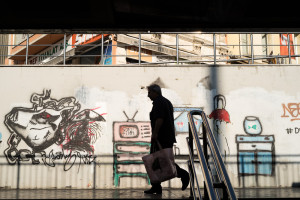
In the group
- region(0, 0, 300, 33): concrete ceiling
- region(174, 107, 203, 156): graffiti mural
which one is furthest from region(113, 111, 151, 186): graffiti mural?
region(0, 0, 300, 33): concrete ceiling

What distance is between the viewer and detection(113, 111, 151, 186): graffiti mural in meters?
9.87

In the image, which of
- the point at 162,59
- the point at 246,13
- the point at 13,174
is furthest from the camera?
the point at 162,59

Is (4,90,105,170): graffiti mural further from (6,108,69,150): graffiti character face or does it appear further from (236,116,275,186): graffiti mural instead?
(236,116,275,186): graffiti mural

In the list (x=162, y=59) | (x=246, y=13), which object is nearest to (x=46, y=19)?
(x=246, y=13)

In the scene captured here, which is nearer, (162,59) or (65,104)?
(65,104)

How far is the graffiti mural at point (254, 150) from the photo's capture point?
997 centimetres

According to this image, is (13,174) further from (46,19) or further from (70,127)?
(46,19)

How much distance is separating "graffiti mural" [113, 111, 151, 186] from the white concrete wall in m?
0.03

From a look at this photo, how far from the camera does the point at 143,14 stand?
178 inches

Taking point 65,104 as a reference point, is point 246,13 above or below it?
above

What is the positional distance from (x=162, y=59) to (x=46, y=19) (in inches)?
536

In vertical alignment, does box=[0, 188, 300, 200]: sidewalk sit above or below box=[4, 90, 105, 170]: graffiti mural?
below

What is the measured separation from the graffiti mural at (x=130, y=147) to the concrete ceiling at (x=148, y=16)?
212 inches

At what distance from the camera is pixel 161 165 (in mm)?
5852
